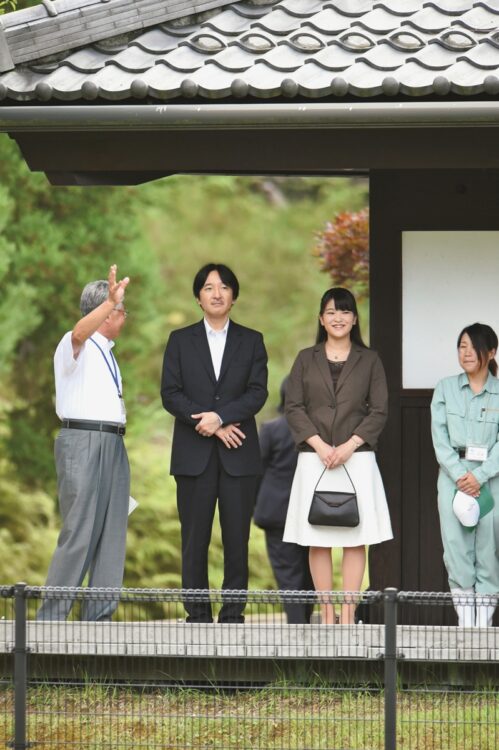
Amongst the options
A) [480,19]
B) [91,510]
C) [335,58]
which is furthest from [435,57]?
[91,510]

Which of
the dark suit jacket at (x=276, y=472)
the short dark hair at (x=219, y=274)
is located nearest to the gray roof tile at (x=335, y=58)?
the short dark hair at (x=219, y=274)

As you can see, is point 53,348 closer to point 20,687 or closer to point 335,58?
point 335,58

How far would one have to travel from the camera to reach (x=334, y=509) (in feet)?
26.0

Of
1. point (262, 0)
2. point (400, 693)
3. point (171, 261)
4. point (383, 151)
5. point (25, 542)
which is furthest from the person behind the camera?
point (171, 261)

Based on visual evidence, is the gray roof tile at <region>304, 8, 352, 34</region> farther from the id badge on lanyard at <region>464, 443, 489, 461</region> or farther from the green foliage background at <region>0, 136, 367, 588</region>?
the green foliage background at <region>0, 136, 367, 588</region>

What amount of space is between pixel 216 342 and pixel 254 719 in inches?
91.6

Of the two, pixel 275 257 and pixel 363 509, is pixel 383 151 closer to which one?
pixel 363 509

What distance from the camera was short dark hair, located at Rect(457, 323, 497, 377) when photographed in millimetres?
7930

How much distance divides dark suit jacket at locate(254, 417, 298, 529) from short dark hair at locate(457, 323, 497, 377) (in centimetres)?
317

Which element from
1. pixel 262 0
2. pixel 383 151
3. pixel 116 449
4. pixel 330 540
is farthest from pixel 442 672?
pixel 262 0

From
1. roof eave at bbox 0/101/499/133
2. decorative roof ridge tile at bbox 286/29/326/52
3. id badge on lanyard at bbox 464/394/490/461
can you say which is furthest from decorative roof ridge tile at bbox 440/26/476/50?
id badge on lanyard at bbox 464/394/490/461

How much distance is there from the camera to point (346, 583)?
26.5 feet

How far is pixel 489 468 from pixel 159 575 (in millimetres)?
8186

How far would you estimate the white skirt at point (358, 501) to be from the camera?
798 centimetres
